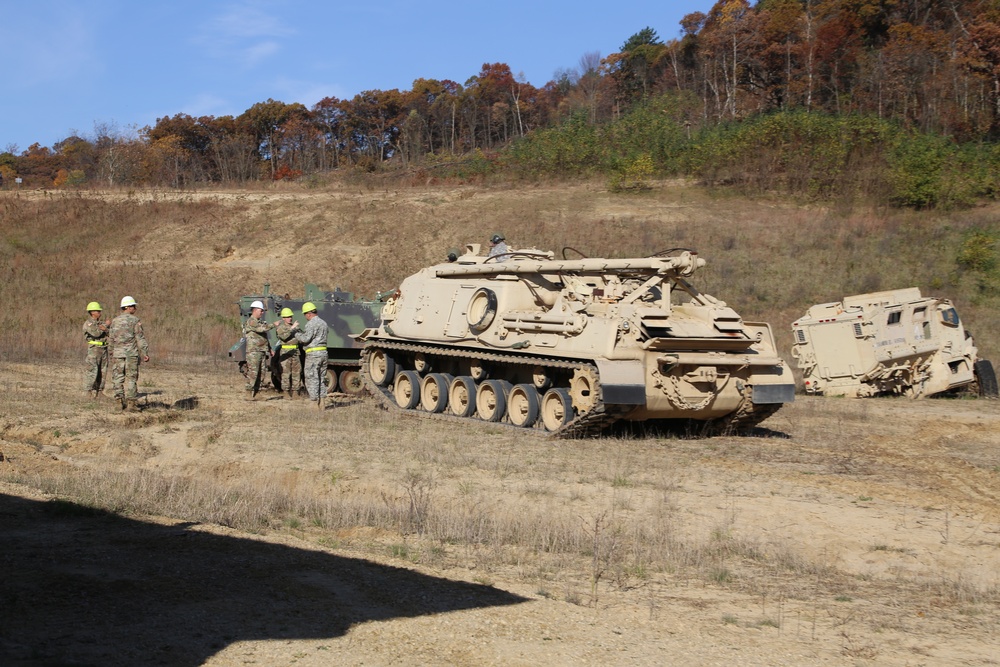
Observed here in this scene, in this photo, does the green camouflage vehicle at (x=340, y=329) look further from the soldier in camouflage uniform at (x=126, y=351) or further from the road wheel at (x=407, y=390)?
the soldier in camouflage uniform at (x=126, y=351)

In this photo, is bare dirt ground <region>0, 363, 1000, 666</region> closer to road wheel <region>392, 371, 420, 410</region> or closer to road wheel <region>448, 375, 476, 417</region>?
road wheel <region>448, 375, 476, 417</region>

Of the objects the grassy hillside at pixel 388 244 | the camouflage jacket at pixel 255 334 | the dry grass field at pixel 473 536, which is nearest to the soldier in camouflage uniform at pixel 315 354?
the dry grass field at pixel 473 536

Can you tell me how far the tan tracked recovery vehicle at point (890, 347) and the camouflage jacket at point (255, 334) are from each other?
35.4 feet

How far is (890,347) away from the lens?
2152 centimetres

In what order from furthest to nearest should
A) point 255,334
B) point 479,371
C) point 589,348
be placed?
point 255,334 < point 479,371 < point 589,348

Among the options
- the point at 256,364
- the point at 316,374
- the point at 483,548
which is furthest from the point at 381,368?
the point at 483,548

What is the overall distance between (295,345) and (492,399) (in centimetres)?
384

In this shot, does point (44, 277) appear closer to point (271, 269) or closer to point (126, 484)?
point (271, 269)

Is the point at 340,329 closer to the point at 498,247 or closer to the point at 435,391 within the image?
the point at 435,391

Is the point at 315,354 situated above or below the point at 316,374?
above

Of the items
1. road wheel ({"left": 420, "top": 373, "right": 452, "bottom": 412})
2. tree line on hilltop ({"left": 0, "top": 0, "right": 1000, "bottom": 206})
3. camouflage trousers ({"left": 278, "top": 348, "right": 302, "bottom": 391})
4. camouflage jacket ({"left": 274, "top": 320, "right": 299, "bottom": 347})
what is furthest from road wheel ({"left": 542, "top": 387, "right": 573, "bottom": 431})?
tree line on hilltop ({"left": 0, "top": 0, "right": 1000, "bottom": 206})

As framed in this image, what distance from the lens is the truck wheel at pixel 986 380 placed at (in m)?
22.6

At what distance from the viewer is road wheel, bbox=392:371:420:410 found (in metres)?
18.9

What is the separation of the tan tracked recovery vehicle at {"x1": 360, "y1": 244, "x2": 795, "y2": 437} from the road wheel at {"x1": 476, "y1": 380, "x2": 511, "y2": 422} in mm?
Result: 21
